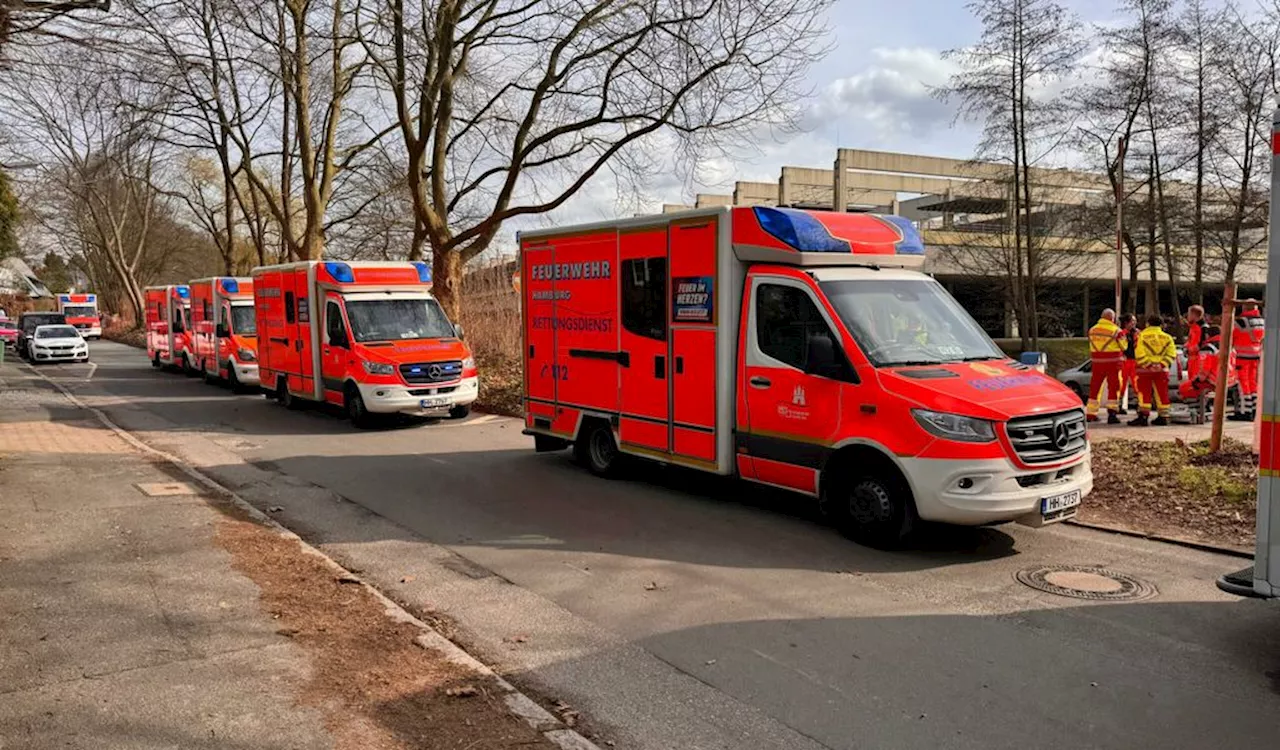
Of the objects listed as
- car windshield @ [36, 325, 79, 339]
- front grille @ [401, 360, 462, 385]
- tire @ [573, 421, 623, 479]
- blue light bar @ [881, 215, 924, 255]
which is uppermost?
blue light bar @ [881, 215, 924, 255]

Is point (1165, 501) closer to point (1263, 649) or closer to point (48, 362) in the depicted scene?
point (1263, 649)

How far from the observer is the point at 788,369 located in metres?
8.28

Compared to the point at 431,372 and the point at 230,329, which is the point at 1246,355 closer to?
the point at 431,372

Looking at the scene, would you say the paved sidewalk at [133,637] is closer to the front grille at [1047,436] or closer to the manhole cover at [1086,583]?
the manhole cover at [1086,583]

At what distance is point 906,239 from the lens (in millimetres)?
9227

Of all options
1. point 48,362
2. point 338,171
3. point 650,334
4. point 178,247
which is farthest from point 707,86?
point 178,247

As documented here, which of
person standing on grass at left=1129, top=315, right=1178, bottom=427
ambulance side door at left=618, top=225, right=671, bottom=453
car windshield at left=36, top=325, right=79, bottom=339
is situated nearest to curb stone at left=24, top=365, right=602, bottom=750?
ambulance side door at left=618, top=225, right=671, bottom=453

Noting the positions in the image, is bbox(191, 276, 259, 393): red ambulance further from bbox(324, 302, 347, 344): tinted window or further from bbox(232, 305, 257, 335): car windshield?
bbox(324, 302, 347, 344): tinted window

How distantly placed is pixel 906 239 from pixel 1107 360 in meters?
8.01

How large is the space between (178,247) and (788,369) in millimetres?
70728

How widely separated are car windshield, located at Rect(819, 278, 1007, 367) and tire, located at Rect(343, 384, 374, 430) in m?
9.74

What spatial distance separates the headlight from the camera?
6.95 meters

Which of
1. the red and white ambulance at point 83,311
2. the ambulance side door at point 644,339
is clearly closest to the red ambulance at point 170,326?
the ambulance side door at point 644,339

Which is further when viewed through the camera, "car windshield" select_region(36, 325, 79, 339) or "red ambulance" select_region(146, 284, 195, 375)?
"car windshield" select_region(36, 325, 79, 339)
